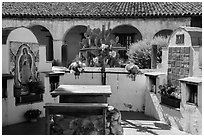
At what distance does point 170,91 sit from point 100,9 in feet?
31.3

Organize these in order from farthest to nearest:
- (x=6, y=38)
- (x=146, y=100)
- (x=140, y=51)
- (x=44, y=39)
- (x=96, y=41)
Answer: (x=44, y=39)
(x=140, y=51)
(x=146, y=100)
(x=96, y=41)
(x=6, y=38)

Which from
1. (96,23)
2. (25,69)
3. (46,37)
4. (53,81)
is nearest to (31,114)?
(25,69)

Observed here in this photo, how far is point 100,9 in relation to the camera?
1706 cm

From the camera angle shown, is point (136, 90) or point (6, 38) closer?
point (6, 38)

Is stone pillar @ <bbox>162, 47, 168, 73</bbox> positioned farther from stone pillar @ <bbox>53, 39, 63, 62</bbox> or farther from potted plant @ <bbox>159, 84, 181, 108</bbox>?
stone pillar @ <bbox>53, 39, 63, 62</bbox>

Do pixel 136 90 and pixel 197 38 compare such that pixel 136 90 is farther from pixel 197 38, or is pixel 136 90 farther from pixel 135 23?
pixel 135 23

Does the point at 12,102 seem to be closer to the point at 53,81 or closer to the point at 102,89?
the point at 53,81

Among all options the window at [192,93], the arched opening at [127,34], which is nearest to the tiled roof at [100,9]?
the arched opening at [127,34]

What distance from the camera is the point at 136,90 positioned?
10.6 meters

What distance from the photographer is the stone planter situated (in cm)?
820

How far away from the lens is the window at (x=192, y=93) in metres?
7.49

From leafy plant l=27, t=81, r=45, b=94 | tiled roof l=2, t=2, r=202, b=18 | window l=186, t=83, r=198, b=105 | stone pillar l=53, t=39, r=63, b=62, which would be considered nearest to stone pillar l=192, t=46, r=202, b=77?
window l=186, t=83, r=198, b=105

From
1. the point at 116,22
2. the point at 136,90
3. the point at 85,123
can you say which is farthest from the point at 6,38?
the point at 116,22

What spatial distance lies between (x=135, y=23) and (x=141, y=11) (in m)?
0.71
